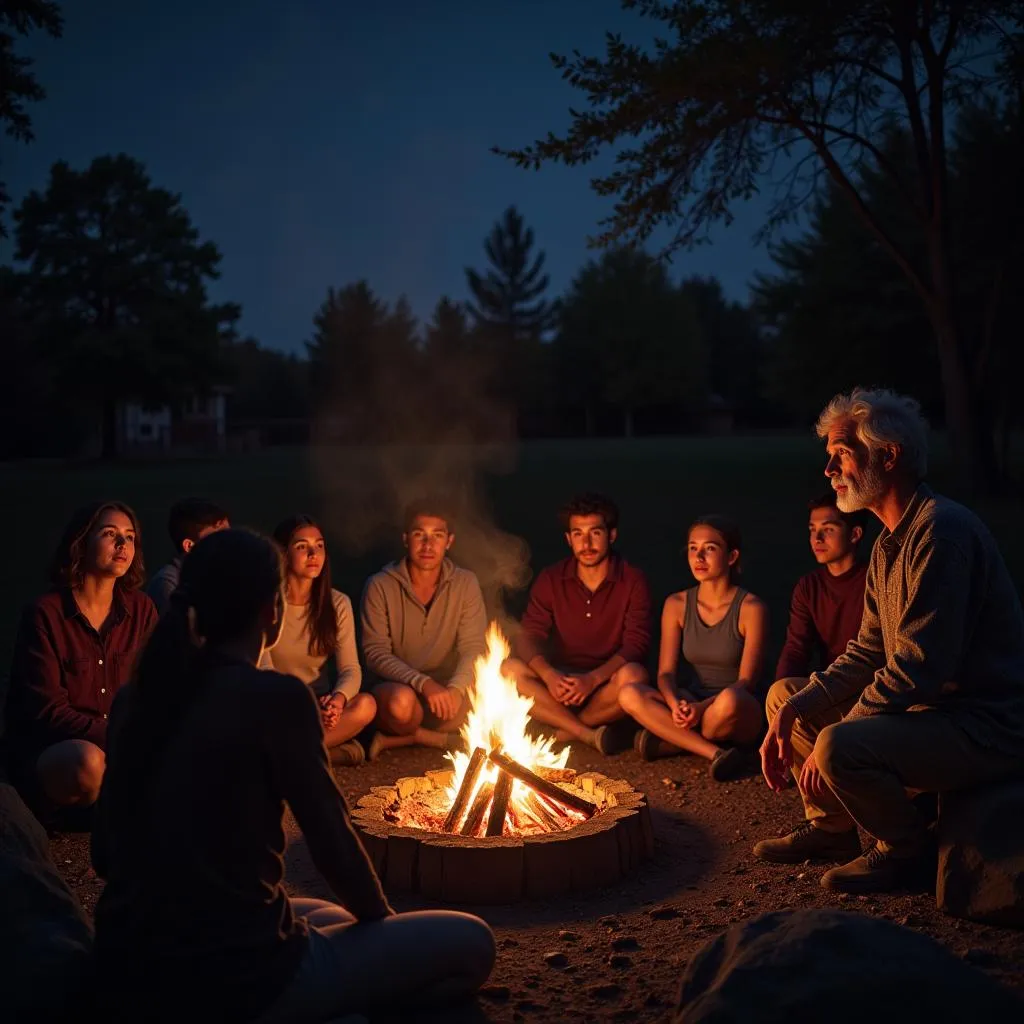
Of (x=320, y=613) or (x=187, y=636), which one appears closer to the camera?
(x=187, y=636)

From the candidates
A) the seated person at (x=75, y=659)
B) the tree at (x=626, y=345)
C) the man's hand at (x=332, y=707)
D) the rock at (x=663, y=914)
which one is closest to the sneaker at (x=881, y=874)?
the rock at (x=663, y=914)

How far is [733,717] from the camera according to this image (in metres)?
5.84

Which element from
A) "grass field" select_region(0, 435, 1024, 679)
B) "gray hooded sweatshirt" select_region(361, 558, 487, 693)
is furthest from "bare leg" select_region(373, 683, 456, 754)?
"grass field" select_region(0, 435, 1024, 679)

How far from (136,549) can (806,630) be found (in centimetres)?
340

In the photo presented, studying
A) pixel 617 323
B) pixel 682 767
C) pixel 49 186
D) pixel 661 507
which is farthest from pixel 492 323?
pixel 682 767

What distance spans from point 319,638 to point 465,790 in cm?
163

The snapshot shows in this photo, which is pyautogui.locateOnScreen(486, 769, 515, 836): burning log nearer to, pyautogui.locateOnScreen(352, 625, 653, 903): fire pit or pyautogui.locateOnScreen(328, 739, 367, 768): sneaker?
pyautogui.locateOnScreen(352, 625, 653, 903): fire pit

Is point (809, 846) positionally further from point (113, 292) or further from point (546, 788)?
point (113, 292)

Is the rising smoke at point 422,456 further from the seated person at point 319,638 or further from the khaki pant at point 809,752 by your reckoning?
the khaki pant at point 809,752

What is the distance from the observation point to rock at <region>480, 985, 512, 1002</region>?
336 cm

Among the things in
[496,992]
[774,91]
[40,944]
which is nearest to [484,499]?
[774,91]

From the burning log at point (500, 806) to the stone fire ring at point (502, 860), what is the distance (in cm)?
25

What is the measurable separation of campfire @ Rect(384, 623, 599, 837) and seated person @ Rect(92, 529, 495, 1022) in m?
1.94

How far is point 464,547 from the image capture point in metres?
12.7
